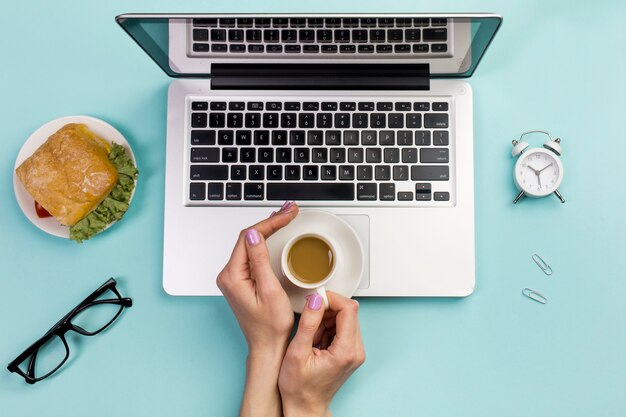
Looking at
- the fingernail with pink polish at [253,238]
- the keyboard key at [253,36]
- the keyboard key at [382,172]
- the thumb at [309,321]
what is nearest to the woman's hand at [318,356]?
the thumb at [309,321]

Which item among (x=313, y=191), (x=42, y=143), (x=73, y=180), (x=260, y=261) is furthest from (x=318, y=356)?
(x=42, y=143)

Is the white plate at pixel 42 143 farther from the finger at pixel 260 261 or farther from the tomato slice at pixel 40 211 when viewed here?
the finger at pixel 260 261

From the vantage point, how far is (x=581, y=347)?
0.88 m

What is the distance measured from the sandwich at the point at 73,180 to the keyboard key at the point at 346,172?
0.40 m

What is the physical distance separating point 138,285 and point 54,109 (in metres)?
0.37

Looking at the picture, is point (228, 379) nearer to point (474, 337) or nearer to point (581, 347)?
point (474, 337)

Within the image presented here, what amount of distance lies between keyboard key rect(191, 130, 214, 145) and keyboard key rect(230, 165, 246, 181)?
0.19ft

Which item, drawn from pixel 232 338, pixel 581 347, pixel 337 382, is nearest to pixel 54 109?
pixel 232 338

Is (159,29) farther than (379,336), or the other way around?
(379,336)

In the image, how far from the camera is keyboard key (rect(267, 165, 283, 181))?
85 centimetres

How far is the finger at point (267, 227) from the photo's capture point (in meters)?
0.74

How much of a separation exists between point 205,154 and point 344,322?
1.23 ft

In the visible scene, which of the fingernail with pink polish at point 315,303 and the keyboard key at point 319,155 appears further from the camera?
the keyboard key at point 319,155

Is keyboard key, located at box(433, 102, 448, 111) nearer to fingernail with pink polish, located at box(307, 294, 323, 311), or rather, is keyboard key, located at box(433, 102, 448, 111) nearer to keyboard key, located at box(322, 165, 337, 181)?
keyboard key, located at box(322, 165, 337, 181)
